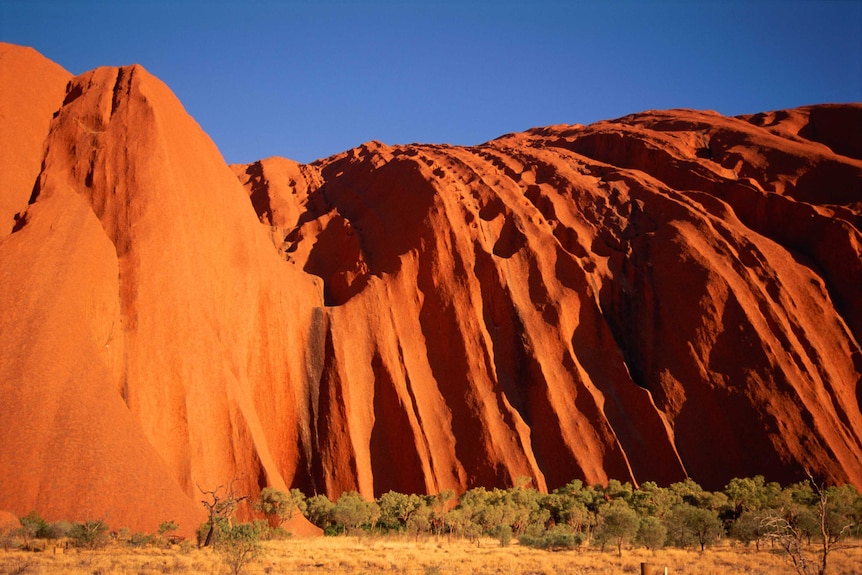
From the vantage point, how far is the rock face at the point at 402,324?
29219 millimetres

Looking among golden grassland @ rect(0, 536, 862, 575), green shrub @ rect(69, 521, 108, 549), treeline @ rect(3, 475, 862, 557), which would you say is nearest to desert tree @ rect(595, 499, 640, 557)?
treeline @ rect(3, 475, 862, 557)

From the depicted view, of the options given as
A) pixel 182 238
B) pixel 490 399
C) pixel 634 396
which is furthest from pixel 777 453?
pixel 182 238

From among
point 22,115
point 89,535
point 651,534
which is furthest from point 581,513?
point 22,115

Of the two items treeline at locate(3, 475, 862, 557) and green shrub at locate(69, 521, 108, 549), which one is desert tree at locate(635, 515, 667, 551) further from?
green shrub at locate(69, 521, 108, 549)

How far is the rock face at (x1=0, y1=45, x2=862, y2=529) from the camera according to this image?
2922 cm

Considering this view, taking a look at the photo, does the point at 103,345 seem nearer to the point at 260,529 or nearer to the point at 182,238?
the point at 182,238

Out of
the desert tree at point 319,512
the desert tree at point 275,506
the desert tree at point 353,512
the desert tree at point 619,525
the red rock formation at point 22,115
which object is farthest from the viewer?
the red rock formation at point 22,115

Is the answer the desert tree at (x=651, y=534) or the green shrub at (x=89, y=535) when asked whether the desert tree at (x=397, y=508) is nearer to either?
the desert tree at (x=651, y=534)

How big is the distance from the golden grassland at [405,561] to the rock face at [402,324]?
14.2 feet

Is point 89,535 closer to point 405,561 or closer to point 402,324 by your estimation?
point 405,561

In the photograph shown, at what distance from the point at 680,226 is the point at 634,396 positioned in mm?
13679

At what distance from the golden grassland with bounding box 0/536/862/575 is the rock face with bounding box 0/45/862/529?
4.33 metres

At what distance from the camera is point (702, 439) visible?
132ft

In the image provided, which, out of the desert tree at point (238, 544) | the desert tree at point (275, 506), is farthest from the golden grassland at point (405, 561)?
the desert tree at point (275, 506)
